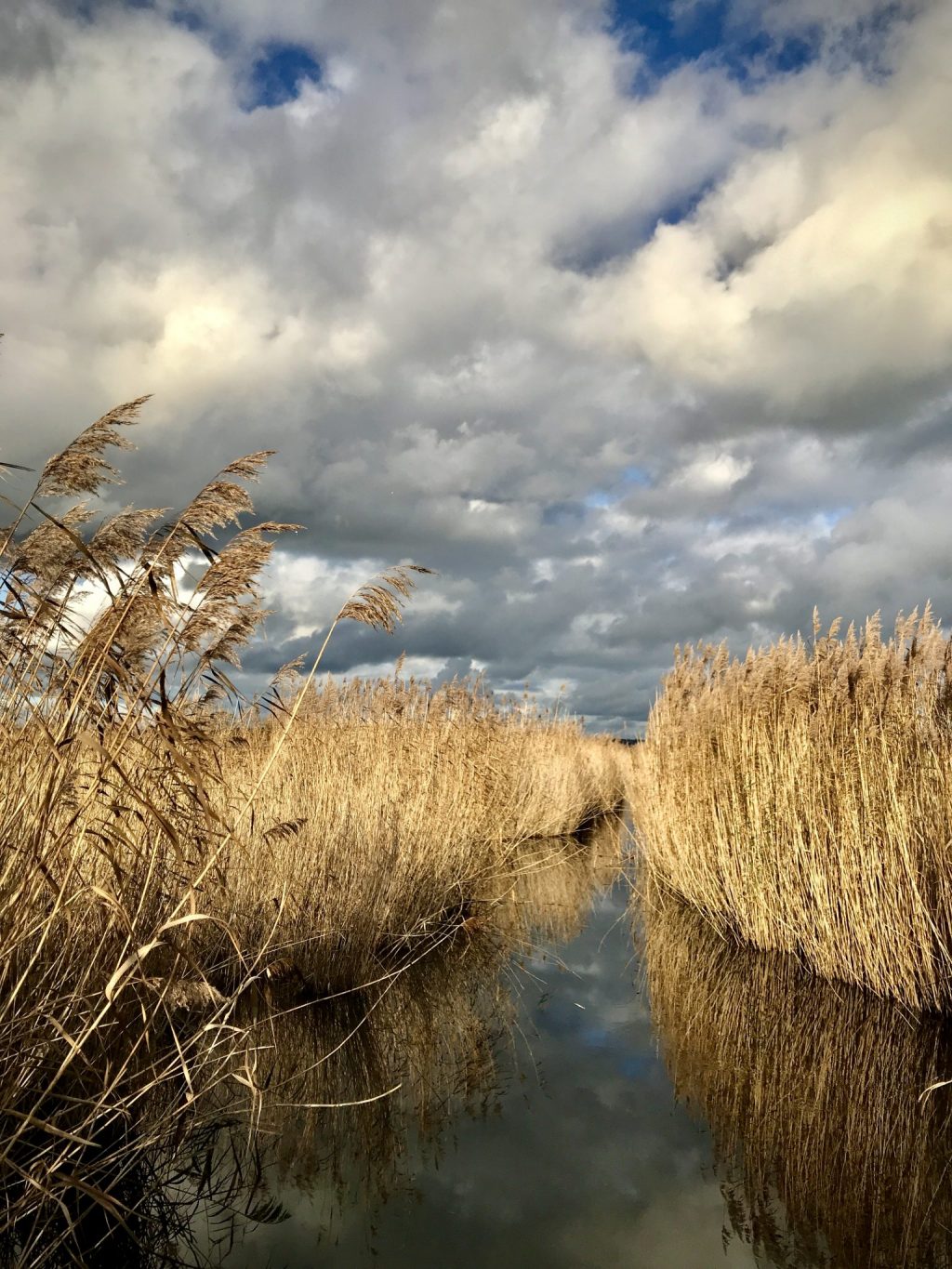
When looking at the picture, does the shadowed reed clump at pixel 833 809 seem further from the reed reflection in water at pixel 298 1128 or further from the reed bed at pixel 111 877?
the reed bed at pixel 111 877

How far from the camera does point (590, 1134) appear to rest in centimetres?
376

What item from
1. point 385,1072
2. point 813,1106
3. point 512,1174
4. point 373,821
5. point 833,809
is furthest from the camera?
point 373,821

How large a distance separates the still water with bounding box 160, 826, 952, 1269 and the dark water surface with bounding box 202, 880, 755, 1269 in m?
0.01

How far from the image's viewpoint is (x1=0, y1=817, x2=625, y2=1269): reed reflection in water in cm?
275

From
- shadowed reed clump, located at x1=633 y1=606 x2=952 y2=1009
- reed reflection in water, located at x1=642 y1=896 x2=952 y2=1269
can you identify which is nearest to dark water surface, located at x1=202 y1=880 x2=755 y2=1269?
reed reflection in water, located at x1=642 y1=896 x2=952 y2=1269

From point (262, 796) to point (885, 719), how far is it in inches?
160

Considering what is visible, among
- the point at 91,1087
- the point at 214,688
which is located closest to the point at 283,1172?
the point at 91,1087

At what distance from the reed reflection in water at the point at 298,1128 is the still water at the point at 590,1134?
14mm

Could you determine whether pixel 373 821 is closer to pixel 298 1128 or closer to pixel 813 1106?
pixel 298 1128

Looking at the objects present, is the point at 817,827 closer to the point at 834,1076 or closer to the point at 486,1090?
the point at 834,1076

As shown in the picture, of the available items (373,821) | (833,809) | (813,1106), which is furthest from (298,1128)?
(833,809)

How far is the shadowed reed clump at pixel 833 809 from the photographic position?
4992 mm

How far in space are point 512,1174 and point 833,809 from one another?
127 inches

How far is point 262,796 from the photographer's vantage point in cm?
599
